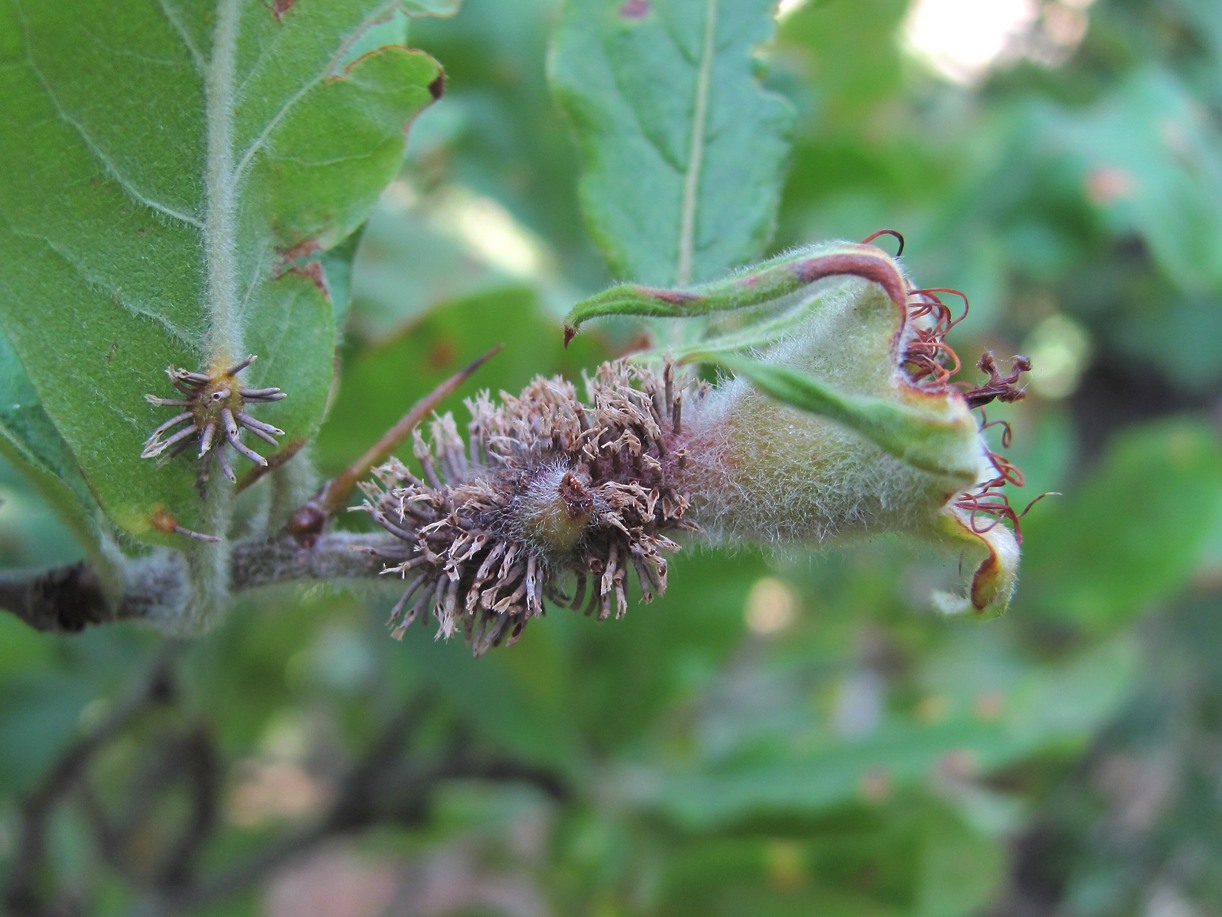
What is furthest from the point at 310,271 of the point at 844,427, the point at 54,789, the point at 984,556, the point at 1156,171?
the point at 1156,171

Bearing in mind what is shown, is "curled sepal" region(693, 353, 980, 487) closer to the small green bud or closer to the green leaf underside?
the small green bud

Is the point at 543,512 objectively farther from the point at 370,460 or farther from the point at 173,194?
the point at 173,194

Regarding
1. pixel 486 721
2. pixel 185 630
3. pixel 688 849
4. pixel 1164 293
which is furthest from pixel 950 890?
pixel 1164 293

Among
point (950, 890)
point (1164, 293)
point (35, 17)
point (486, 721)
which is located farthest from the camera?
point (1164, 293)

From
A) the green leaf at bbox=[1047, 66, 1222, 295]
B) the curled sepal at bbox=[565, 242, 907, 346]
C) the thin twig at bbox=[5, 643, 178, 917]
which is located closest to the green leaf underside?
the curled sepal at bbox=[565, 242, 907, 346]

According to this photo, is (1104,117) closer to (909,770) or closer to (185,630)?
(909,770)

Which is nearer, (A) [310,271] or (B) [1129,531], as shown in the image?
(A) [310,271]

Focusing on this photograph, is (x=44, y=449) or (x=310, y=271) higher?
(x=310, y=271)
